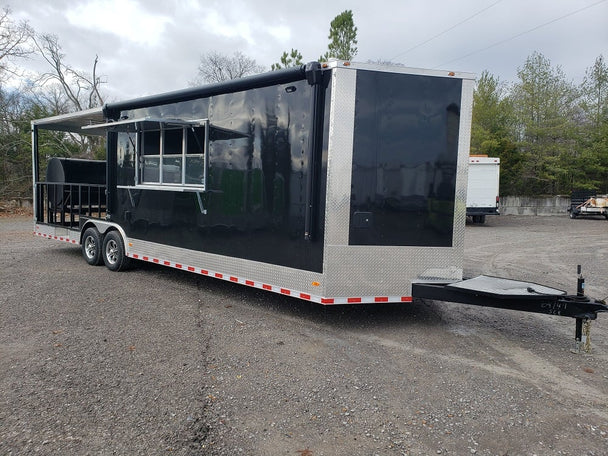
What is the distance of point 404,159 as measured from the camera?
505 cm

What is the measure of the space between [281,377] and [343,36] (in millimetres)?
24142

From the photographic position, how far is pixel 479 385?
12.4 feet

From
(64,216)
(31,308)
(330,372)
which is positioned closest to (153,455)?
(330,372)

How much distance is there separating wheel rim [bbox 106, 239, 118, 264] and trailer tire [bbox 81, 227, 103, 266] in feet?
0.86

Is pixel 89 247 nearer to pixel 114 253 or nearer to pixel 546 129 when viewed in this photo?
pixel 114 253

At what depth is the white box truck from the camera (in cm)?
1925

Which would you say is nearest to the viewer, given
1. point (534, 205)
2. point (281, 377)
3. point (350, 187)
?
point (281, 377)

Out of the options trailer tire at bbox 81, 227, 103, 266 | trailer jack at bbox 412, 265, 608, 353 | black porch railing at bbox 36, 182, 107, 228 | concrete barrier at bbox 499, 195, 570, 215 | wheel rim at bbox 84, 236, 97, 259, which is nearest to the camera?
trailer jack at bbox 412, 265, 608, 353

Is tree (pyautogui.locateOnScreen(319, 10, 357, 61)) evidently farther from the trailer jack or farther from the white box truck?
the trailer jack

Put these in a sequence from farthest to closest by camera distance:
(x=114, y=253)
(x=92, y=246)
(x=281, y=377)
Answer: (x=92, y=246)
(x=114, y=253)
(x=281, y=377)

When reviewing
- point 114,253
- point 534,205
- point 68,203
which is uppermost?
point 534,205

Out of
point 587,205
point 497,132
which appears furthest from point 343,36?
point 587,205

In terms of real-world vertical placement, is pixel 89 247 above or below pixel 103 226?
below

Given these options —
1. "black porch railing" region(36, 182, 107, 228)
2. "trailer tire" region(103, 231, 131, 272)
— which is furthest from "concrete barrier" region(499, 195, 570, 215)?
"trailer tire" region(103, 231, 131, 272)
